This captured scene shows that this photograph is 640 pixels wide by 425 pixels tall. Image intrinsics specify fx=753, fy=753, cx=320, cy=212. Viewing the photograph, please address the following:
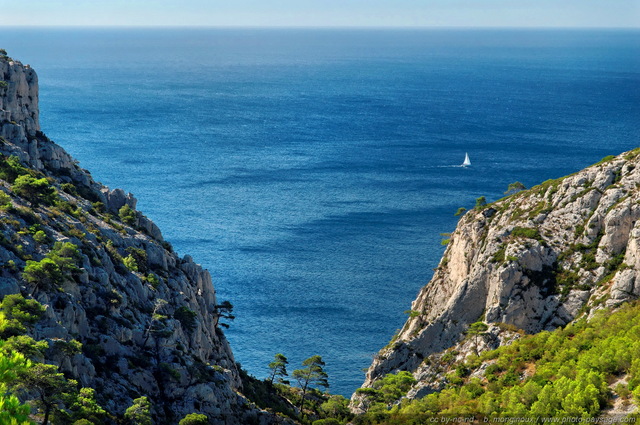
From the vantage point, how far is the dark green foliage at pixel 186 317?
2618 inches

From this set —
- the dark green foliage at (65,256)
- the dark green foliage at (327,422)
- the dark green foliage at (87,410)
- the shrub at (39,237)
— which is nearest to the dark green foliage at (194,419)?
the dark green foliage at (87,410)

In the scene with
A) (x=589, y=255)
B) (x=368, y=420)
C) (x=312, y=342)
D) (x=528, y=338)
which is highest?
(x=589, y=255)

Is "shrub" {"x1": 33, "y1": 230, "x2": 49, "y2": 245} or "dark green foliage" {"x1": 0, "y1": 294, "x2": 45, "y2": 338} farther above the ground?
"shrub" {"x1": 33, "y1": 230, "x2": 49, "y2": 245}

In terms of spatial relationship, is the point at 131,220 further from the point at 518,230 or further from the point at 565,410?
the point at 565,410

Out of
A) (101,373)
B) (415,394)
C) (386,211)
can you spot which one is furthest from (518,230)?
(386,211)

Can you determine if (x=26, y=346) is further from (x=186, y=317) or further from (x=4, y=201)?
(x=4, y=201)

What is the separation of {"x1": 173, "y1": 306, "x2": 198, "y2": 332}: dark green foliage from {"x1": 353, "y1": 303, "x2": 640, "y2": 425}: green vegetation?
16873 mm

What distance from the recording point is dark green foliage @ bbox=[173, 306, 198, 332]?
66.5m

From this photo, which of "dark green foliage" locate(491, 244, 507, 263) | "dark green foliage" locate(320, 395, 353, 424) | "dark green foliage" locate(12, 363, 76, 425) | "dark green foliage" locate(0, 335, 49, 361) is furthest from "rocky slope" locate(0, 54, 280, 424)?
"dark green foliage" locate(491, 244, 507, 263)

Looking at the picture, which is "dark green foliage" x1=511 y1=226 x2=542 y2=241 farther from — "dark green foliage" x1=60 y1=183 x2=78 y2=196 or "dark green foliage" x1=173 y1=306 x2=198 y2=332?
"dark green foliage" x1=60 y1=183 x2=78 y2=196

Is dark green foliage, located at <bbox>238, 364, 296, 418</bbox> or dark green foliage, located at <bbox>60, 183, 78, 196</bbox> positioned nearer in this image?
dark green foliage, located at <bbox>238, 364, 296, 418</bbox>

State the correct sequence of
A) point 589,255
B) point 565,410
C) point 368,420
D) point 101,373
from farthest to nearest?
point 589,255
point 368,420
point 101,373
point 565,410

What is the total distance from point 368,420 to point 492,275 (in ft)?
75.7

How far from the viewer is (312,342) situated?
112062mm
